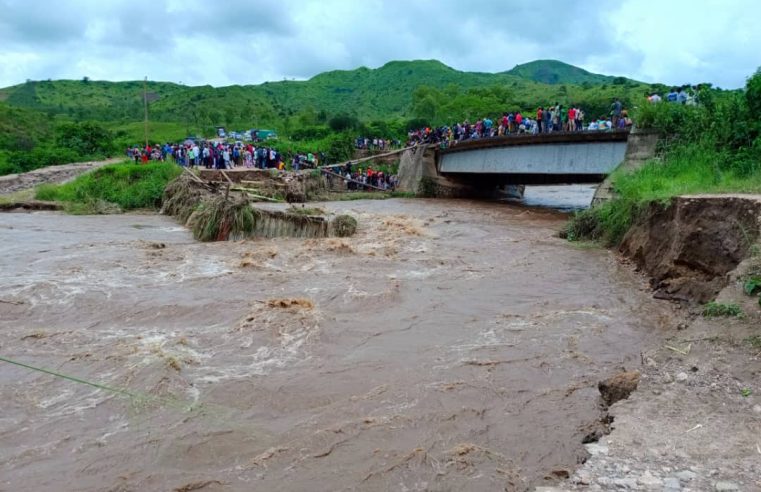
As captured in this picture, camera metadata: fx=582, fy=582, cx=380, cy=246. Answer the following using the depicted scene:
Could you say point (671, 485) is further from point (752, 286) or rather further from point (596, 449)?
point (752, 286)

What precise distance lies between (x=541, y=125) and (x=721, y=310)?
23.1m

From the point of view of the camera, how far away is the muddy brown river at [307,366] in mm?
5848

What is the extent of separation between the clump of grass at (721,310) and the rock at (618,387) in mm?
2286

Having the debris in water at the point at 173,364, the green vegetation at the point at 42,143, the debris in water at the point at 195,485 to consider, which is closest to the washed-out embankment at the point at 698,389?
the debris in water at the point at 195,485

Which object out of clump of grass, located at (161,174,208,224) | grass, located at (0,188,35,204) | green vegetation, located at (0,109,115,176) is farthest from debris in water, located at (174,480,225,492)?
green vegetation, located at (0,109,115,176)

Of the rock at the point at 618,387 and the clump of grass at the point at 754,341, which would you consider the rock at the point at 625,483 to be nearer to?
the rock at the point at 618,387

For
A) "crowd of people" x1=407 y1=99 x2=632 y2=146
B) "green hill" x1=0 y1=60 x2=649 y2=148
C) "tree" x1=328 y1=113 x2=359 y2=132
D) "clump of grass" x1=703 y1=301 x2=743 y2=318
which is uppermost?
"green hill" x1=0 y1=60 x2=649 y2=148

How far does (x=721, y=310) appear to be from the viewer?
28.0 feet

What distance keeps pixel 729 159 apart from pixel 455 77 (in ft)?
503

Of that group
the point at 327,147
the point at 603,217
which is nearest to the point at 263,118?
the point at 327,147

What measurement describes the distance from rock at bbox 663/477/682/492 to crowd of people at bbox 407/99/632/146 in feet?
73.5

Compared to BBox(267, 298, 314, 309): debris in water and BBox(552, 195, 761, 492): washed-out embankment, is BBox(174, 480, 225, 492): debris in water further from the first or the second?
BBox(267, 298, 314, 309): debris in water

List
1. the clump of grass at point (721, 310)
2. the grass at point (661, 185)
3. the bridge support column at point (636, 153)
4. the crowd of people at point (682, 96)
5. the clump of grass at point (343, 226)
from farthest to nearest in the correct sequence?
the crowd of people at point (682, 96) < the bridge support column at point (636, 153) < the clump of grass at point (343, 226) < the grass at point (661, 185) < the clump of grass at point (721, 310)

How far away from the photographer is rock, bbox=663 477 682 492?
4.59 metres
